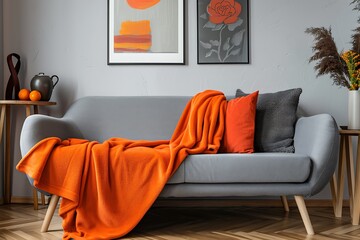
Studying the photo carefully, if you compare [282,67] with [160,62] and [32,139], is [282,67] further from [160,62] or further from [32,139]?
[32,139]

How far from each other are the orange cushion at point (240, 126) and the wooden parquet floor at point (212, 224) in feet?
1.53

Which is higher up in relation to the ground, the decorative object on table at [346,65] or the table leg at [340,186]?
the decorative object on table at [346,65]

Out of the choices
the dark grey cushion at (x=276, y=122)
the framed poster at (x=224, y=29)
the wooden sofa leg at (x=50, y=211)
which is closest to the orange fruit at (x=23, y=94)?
the wooden sofa leg at (x=50, y=211)

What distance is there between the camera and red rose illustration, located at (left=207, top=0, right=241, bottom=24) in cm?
346

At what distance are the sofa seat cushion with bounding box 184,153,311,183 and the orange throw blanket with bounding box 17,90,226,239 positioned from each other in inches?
4.9

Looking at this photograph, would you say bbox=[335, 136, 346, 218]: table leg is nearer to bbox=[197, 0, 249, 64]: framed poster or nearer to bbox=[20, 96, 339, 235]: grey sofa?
bbox=[20, 96, 339, 235]: grey sofa

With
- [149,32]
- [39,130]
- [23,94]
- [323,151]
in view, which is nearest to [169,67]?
[149,32]

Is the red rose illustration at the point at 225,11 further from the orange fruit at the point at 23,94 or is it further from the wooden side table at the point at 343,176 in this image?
the orange fruit at the point at 23,94

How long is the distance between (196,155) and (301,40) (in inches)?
59.2

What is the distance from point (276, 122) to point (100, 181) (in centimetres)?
120

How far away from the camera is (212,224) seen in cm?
274

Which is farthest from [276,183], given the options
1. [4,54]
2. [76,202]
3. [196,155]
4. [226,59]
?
[4,54]

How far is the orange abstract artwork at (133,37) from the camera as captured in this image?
3.47m

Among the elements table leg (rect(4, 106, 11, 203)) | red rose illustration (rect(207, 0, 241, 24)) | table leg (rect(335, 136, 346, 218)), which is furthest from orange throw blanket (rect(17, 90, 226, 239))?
red rose illustration (rect(207, 0, 241, 24))
